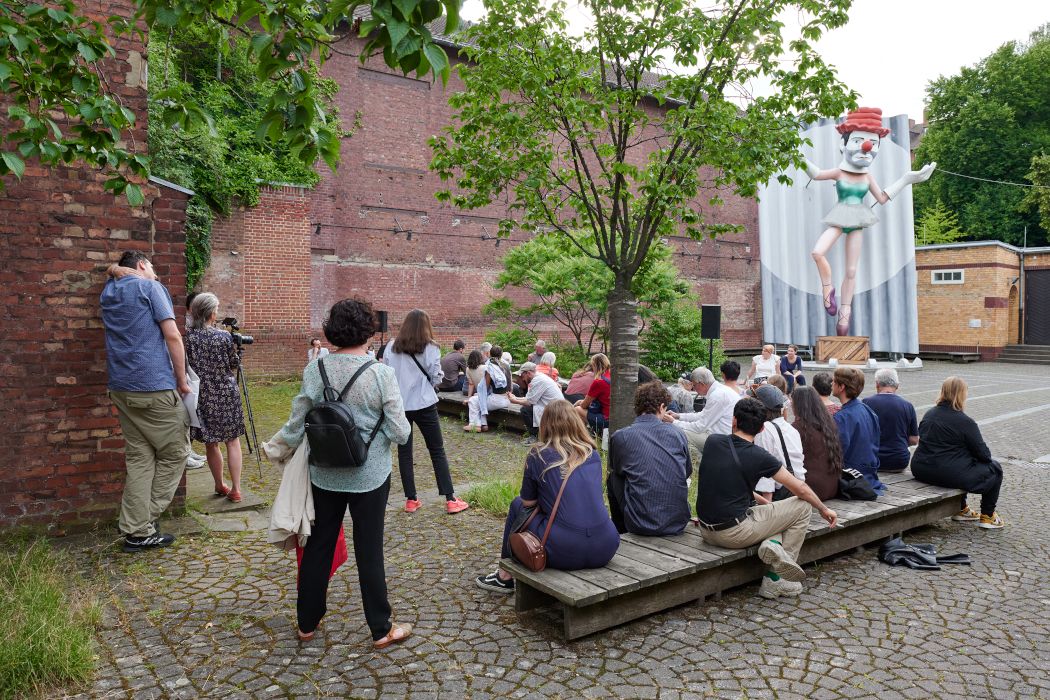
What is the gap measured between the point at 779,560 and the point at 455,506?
2895 millimetres

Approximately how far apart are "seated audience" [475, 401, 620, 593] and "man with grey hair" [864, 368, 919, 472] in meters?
3.68

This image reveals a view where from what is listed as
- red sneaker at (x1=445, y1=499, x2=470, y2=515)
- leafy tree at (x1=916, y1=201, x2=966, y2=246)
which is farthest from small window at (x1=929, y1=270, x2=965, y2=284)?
red sneaker at (x1=445, y1=499, x2=470, y2=515)

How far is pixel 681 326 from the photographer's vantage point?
1905 centimetres

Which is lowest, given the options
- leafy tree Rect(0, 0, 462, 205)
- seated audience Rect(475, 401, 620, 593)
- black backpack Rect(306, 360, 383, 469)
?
seated audience Rect(475, 401, 620, 593)

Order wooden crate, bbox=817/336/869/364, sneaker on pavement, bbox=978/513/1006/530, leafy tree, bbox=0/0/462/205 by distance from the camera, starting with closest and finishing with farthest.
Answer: leafy tree, bbox=0/0/462/205
sneaker on pavement, bbox=978/513/1006/530
wooden crate, bbox=817/336/869/364

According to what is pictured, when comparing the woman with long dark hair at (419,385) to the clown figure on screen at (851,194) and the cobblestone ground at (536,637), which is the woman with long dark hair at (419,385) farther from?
the clown figure on screen at (851,194)

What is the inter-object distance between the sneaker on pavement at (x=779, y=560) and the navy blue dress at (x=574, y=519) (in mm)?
981

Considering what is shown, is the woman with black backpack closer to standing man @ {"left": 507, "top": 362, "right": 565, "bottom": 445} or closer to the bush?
standing man @ {"left": 507, "top": 362, "right": 565, "bottom": 445}

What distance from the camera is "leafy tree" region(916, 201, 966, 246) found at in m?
36.5

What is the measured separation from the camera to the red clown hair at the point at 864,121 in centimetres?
2477

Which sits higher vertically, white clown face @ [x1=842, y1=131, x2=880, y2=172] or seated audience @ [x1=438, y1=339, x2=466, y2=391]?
white clown face @ [x1=842, y1=131, x2=880, y2=172]

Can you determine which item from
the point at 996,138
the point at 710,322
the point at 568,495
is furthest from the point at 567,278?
the point at 996,138

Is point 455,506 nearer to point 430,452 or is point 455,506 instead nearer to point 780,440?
point 430,452

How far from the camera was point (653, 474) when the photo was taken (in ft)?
14.4
